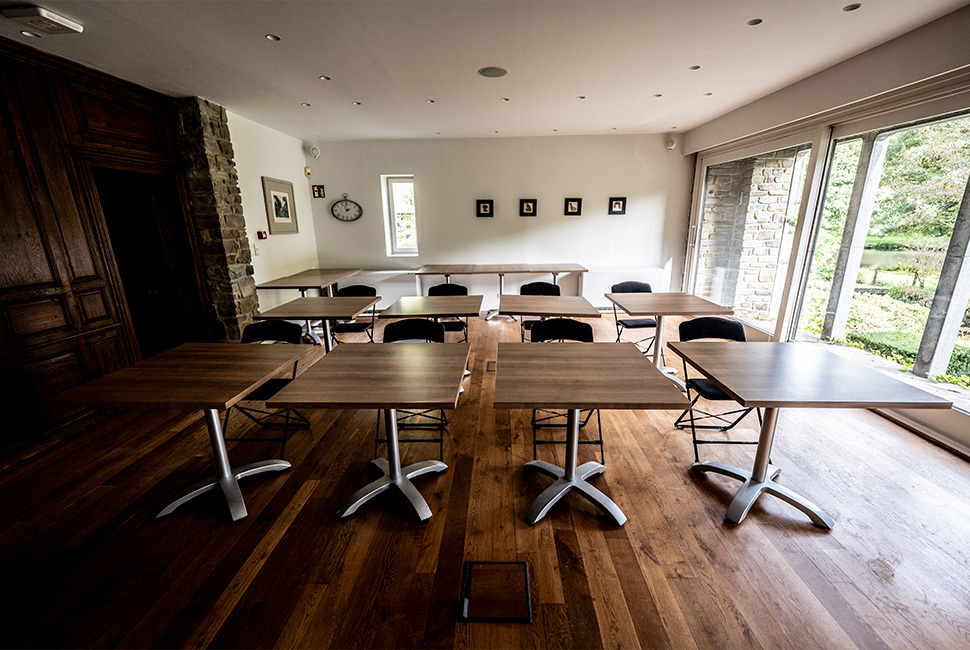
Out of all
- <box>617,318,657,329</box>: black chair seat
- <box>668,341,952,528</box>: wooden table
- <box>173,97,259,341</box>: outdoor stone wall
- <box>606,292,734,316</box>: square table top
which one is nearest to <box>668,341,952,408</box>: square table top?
<box>668,341,952,528</box>: wooden table

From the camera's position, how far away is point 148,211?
4.09m

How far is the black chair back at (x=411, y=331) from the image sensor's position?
2984 mm

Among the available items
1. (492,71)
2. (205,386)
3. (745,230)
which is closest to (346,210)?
(492,71)

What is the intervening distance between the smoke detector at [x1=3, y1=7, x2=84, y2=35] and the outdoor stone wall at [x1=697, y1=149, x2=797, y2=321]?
626cm

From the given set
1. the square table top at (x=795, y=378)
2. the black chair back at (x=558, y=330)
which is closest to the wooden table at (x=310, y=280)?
the black chair back at (x=558, y=330)

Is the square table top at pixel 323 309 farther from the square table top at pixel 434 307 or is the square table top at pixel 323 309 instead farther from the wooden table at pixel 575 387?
the wooden table at pixel 575 387

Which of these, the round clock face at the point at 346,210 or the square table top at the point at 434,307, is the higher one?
the round clock face at the point at 346,210

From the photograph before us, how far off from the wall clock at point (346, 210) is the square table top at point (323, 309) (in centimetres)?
296

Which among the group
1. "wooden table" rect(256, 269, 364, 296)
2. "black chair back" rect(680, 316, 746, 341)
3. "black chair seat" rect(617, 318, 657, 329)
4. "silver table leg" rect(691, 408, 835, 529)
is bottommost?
"silver table leg" rect(691, 408, 835, 529)

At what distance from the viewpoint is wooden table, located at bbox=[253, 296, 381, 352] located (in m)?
3.57

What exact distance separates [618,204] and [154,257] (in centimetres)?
640

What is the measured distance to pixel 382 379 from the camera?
2062 mm

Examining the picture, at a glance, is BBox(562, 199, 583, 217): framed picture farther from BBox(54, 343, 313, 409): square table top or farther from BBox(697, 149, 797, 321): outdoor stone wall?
BBox(54, 343, 313, 409): square table top

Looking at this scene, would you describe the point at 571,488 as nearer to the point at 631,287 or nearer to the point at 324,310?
the point at 324,310
